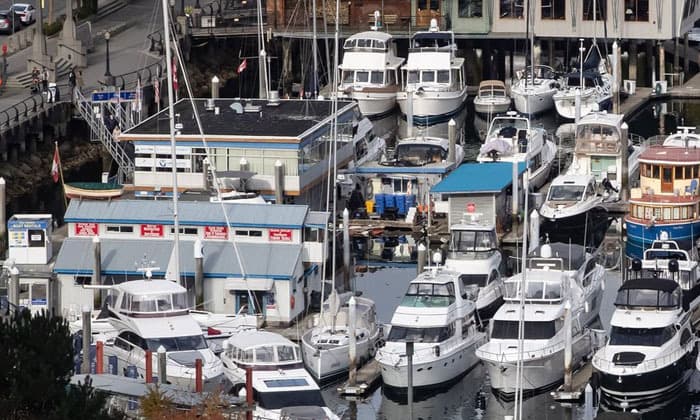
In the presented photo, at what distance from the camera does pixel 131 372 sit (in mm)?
61500

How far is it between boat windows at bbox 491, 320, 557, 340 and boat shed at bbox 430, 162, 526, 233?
16115 mm

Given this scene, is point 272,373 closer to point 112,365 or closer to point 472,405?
point 112,365

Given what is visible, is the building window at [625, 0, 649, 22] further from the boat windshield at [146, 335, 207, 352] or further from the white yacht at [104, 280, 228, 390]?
the boat windshield at [146, 335, 207, 352]

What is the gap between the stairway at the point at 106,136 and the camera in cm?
8450

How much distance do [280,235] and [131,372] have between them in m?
11.0

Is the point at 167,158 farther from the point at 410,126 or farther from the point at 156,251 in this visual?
the point at 410,126

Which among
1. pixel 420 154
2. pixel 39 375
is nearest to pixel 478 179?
pixel 420 154

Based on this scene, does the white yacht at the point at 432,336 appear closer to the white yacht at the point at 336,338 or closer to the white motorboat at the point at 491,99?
the white yacht at the point at 336,338

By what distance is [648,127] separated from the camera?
101688 mm

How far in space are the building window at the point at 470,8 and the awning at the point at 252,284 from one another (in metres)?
43.2

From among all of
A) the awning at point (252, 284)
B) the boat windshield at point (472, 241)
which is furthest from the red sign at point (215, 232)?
the boat windshield at point (472, 241)

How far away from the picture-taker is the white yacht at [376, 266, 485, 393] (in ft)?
209

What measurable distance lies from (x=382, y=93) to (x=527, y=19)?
814 cm

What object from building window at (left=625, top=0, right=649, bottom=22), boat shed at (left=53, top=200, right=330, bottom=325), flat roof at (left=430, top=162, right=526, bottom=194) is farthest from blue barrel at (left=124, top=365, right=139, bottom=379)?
building window at (left=625, top=0, right=649, bottom=22)
